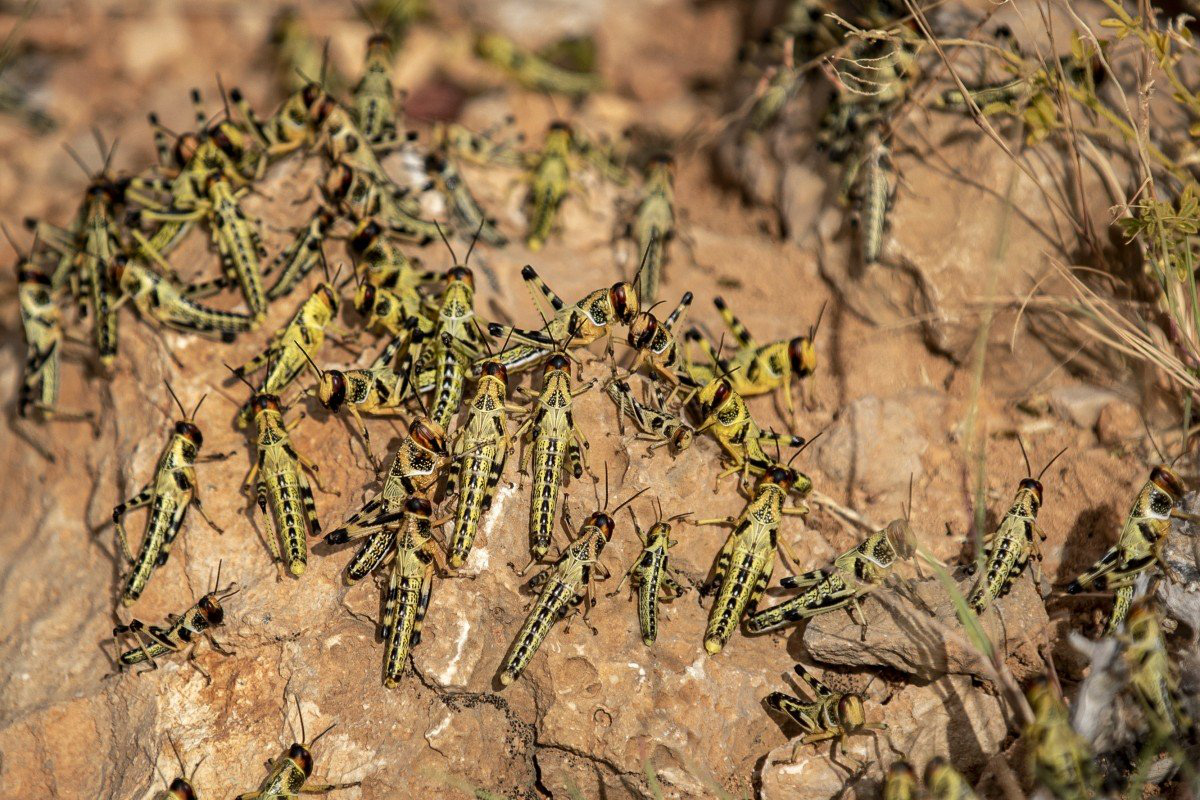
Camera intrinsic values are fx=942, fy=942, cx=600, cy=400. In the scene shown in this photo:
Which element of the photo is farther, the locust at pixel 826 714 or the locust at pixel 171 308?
the locust at pixel 171 308

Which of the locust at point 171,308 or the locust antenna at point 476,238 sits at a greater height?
the locust antenna at point 476,238

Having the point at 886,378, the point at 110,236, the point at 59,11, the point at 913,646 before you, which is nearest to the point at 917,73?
the point at 886,378

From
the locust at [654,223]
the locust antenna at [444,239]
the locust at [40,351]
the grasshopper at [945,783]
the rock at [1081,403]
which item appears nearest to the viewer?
the grasshopper at [945,783]

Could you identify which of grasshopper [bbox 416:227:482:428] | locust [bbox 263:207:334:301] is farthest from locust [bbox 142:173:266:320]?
grasshopper [bbox 416:227:482:428]

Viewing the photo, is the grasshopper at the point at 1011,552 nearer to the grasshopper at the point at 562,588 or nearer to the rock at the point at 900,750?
the rock at the point at 900,750

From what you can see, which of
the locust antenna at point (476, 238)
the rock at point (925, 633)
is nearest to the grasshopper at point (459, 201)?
the locust antenna at point (476, 238)

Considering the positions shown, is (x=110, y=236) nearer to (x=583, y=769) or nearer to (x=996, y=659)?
(x=583, y=769)

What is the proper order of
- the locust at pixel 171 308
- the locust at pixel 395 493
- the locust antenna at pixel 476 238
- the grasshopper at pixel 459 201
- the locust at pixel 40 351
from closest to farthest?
the locust at pixel 395 493, the locust at pixel 171 308, the locust antenna at pixel 476 238, the locust at pixel 40 351, the grasshopper at pixel 459 201

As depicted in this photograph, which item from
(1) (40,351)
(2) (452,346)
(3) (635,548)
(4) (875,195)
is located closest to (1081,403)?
(4) (875,195)
